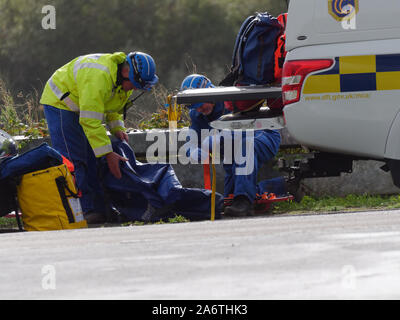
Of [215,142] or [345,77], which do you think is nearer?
[345,77]

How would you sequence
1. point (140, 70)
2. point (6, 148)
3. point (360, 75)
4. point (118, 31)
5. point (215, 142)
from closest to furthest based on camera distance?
point (360, 75)
point (6, 148)
point (140, 70)
point (215, 142)
point (118, 31)

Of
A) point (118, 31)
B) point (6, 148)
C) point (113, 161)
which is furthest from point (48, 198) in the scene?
point (118, 31)

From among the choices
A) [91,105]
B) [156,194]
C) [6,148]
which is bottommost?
[156,194]

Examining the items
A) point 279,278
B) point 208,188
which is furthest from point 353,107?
point 279,278

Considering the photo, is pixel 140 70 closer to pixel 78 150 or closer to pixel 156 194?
pixel 78 150

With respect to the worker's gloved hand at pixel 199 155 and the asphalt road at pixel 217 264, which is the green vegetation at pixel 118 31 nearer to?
the worker's gloved hand at pixel 199 155

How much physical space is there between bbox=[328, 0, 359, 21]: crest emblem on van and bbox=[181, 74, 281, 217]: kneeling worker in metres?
1.86

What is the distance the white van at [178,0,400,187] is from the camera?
586 cm

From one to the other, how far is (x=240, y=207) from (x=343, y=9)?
2.14m

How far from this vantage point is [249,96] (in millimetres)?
6434

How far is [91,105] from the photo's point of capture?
280 inches

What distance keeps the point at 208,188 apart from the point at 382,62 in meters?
2.45

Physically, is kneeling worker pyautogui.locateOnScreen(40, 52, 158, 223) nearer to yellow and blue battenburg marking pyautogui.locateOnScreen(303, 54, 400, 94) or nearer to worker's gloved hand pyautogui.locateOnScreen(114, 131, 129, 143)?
worker's gloved hand pyautogui.locateOnScreen(114, 131, 129, 143)
